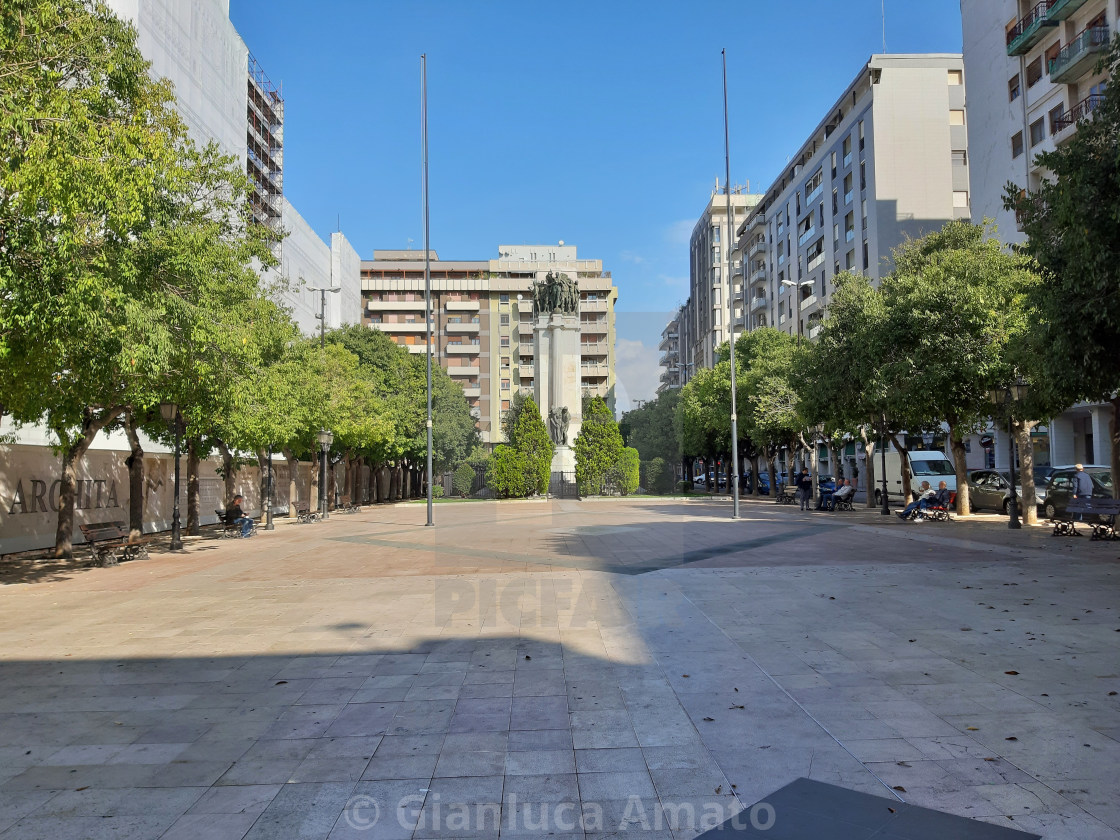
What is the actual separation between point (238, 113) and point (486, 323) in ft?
132

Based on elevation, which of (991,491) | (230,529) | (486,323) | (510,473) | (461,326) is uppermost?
(486,323)

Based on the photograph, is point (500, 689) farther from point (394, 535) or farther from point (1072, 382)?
point (394, 535)

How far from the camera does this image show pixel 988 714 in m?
5.18

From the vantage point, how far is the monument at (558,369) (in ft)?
140

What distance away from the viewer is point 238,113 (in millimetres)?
41750

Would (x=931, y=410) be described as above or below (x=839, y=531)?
above

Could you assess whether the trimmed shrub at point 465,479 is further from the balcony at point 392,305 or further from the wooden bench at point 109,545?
the wooden bench at point 109,545

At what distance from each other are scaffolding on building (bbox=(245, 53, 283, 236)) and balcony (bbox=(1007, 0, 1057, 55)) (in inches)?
1714

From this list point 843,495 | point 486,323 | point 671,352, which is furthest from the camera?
point 671,352

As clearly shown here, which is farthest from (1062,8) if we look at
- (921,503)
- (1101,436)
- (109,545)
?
(109,545)

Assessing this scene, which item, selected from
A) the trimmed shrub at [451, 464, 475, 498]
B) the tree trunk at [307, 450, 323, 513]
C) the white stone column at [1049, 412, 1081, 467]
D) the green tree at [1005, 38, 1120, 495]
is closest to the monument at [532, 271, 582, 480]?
the trimmed shrub at [451, 464, 475, 498]

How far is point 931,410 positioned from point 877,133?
33.4 m

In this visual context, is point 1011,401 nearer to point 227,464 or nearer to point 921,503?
point 921,503

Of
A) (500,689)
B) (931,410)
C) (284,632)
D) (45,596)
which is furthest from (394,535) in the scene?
(500,689)
